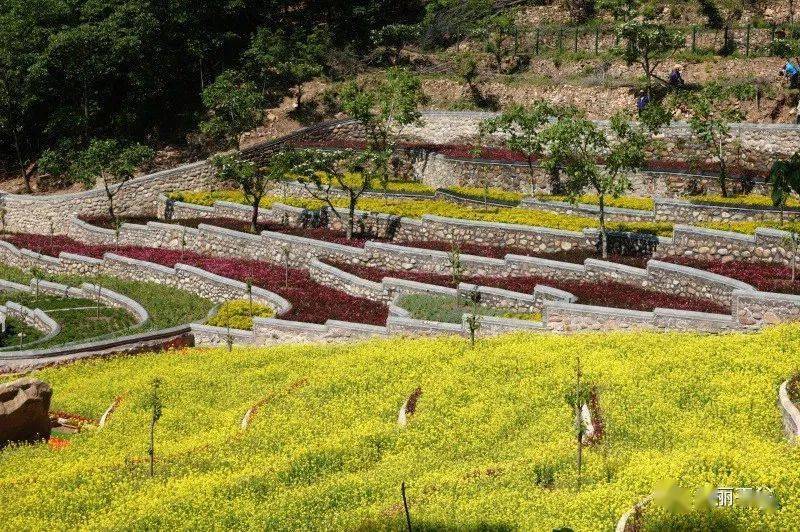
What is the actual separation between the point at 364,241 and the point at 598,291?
12.0m

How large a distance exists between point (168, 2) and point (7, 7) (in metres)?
11.2

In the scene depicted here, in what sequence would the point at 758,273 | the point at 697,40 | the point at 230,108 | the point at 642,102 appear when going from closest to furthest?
1. the point at 758,273
2. the point at 642,102
3. the point at 697,40
4. the point at 230,108

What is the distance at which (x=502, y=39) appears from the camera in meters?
58.5

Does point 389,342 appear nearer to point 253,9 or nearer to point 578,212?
point 578,212

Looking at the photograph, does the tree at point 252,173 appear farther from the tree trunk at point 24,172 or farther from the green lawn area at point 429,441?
the green lawn area at point 429,441

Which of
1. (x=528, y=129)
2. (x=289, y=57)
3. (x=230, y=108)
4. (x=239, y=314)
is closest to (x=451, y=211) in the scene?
(x=528, y=129)

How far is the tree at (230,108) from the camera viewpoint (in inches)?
2160

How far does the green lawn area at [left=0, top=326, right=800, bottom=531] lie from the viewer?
16.1 m

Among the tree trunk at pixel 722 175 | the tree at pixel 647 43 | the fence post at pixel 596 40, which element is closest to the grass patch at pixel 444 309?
the tree trunk at pixel 722 175

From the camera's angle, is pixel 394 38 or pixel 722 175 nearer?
pixel 722 175

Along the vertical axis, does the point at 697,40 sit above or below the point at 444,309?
above

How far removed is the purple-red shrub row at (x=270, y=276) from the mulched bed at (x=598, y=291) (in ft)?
6.77

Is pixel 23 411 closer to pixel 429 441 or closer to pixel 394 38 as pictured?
pixel 429 441

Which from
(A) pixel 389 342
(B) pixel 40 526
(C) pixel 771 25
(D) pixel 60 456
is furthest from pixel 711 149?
(B) pixel 40 526
